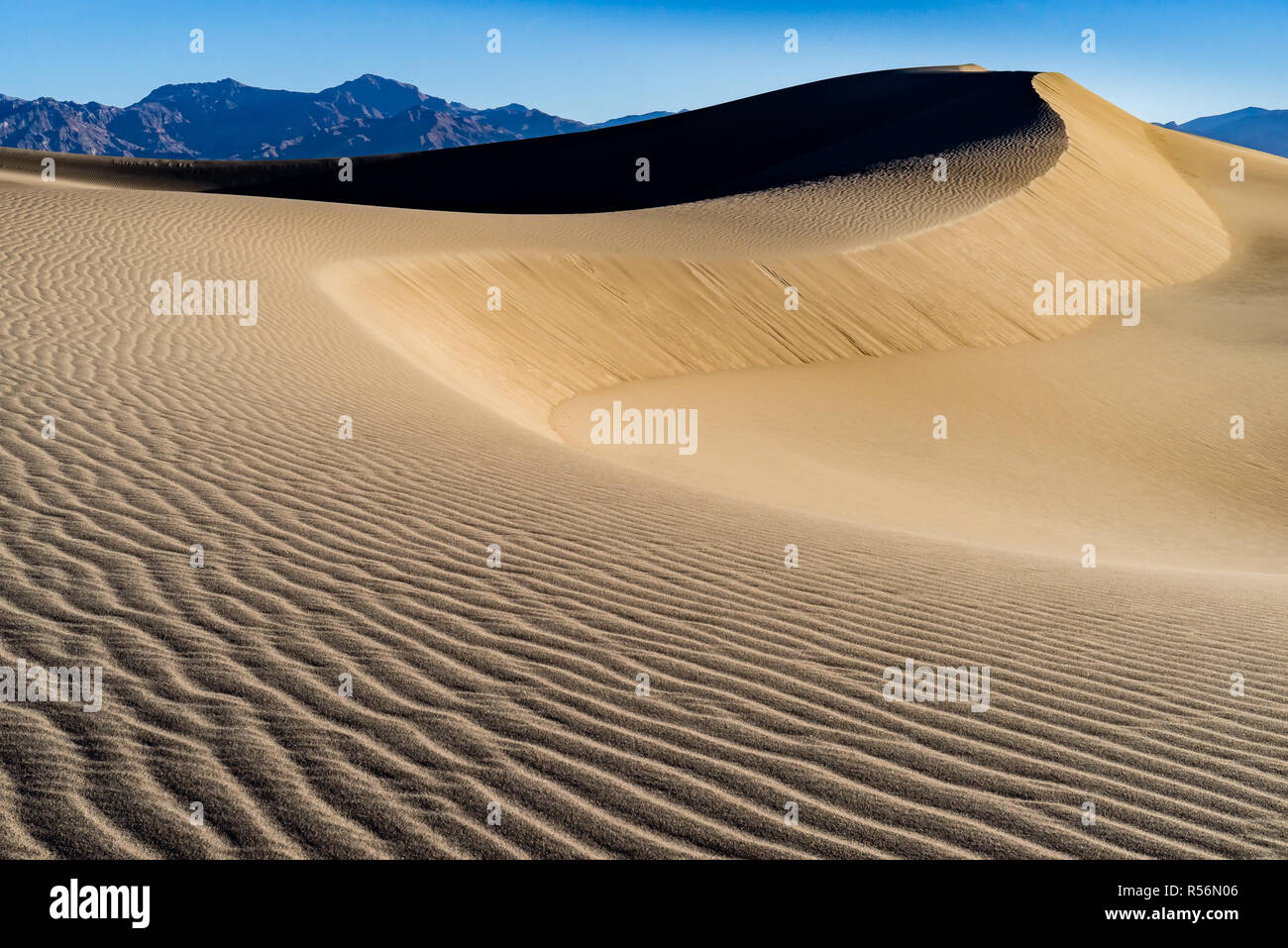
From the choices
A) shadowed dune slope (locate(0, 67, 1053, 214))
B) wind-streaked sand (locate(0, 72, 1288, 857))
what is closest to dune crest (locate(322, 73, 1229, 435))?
wind-streaked sand (locate(0, 72, 1288, 857))

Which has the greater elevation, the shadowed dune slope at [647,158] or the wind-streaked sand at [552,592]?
the shadowed dune slope at [647,158]

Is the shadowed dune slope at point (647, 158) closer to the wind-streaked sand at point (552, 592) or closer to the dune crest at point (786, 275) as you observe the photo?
the dune crest at point (786, 275)

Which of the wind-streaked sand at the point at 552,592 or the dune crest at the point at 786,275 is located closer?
the wind-streaked sand at the point at 552,592

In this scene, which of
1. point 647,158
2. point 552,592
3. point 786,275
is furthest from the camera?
point 647,158

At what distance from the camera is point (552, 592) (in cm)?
526

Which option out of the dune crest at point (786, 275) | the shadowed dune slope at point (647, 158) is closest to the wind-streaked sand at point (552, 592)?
the dune crest at point (786, 275)

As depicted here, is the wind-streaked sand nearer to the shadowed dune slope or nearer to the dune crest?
the dune crest

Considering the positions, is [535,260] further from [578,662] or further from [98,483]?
[578,662]

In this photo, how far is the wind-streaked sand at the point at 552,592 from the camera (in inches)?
133

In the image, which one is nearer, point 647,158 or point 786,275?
point 786,275

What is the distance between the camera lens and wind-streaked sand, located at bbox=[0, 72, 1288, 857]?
3381 millimetres

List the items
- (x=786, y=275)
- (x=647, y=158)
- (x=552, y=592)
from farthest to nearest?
(x=647, y=158)
(x=786, y=275)
(x=552, y=592)

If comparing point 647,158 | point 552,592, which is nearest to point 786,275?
point 552,592

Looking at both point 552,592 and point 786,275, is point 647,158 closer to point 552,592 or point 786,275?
point 786,275
